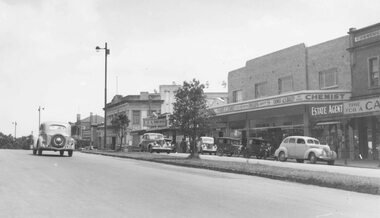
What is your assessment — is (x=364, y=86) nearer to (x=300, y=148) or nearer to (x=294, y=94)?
(x=294, y=94)

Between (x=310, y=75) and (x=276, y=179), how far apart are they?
2121cm

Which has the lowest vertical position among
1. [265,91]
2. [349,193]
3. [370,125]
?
[349,193]

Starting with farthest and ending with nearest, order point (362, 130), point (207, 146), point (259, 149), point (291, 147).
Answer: point (207, 146), point (259, 149), point (362, 130), point (291, 147)

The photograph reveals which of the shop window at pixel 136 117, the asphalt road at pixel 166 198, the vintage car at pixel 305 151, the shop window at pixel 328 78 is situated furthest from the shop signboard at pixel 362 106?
the shop window at pixel 136 117

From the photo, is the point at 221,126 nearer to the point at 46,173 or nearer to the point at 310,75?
the point at 310,75

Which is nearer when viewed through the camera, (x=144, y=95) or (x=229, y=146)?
(x=229, y=146)

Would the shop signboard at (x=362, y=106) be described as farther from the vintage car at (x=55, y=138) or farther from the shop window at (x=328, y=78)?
the vintage car at (x=55, y=138)

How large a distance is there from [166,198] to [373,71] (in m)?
23.8

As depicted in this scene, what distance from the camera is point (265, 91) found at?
42.2 m

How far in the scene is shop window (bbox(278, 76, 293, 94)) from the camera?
39094 mm

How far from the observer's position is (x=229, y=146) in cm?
4103

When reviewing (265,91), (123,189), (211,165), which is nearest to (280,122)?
(265,91)

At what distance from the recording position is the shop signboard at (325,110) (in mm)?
30250

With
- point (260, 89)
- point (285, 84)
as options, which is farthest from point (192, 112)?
point (260, 89)
